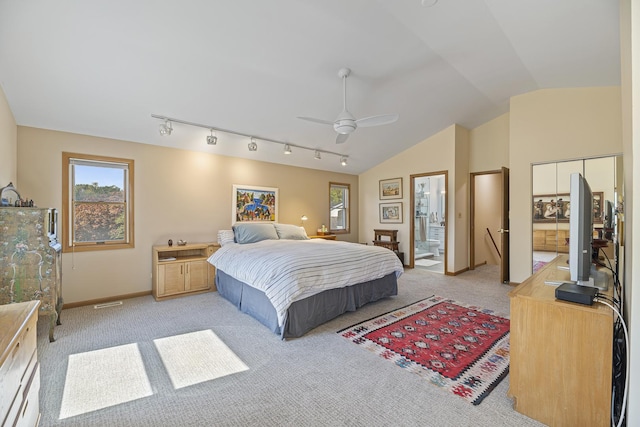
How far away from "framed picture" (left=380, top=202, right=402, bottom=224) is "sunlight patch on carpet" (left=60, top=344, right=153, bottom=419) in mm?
5676

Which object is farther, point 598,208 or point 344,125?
point 598,208

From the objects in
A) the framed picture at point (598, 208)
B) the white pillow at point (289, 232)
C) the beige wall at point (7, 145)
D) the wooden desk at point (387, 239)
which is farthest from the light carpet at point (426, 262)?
the beige wall at point (7, 145)

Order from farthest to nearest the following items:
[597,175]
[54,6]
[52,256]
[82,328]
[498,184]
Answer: [498,184], [597,175], [82,328], [52,256], [54,6]

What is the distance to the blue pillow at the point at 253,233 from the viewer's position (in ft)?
15.7

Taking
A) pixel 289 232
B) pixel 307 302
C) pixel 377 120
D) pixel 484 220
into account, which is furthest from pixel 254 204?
pixel 484 220

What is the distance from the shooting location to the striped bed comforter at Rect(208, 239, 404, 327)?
2918 mm

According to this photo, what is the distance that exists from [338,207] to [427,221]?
7.35 ft

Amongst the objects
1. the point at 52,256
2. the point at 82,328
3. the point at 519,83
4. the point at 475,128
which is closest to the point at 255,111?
the point at 52,256

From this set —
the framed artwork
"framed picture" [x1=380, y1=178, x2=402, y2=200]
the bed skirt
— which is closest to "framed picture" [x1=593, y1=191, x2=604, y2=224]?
the framed artwork

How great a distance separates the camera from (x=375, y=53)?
3215 mm

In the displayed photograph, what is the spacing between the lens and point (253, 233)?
16.0 ft

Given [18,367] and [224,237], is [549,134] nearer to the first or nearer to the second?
[224,237]

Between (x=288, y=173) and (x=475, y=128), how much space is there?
13.9 ft

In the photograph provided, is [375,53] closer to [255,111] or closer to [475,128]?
[255,111]
